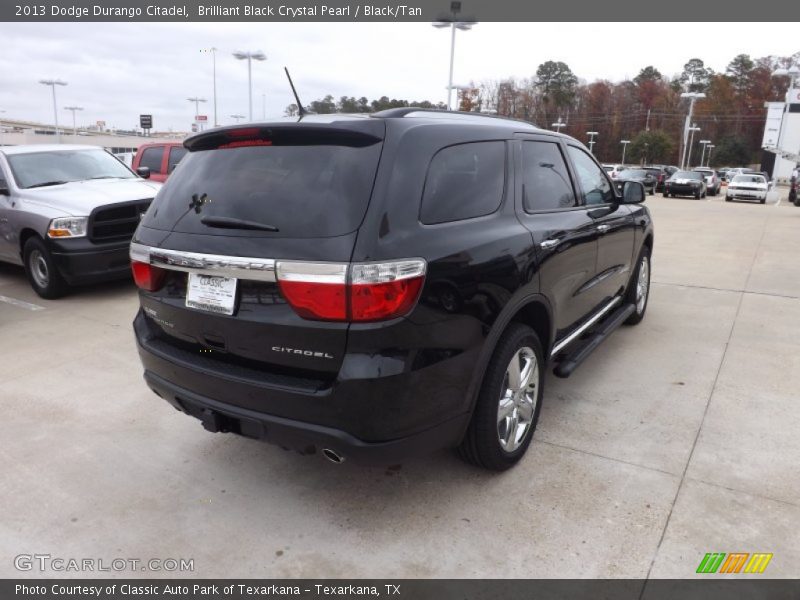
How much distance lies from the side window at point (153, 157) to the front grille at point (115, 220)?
5.12m

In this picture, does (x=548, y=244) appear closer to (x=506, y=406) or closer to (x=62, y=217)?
(x=506, y=406)

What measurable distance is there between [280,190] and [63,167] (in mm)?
6681

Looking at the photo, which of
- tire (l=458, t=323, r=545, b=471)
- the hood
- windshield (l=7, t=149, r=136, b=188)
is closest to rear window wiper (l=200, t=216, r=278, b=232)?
tire (l=458, t=323, r=545, b=471)

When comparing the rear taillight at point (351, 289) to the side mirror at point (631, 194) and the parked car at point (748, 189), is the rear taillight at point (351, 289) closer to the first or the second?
the side mirror at point (631, 194)

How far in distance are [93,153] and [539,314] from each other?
7.53 metres

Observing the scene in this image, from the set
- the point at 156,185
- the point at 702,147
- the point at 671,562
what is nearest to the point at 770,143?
the point at 156,185

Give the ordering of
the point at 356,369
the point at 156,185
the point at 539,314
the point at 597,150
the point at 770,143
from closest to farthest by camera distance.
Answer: the point at 356,369 → the point at 539,314 → the point at 156,185 → the point at 770,143 → the point at 597,150

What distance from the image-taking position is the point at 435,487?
3.05 m

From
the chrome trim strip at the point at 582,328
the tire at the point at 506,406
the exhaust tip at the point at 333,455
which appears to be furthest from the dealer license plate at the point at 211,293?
the chrome trim strip at the point at 582,328

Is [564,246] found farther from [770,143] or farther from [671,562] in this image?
[770,143]

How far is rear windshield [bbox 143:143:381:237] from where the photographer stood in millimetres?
2383

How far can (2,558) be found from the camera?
2570 millimetres

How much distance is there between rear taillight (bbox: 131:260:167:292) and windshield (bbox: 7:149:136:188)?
552cm

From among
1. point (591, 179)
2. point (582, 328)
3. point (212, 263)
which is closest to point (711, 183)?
point (591, 179)
